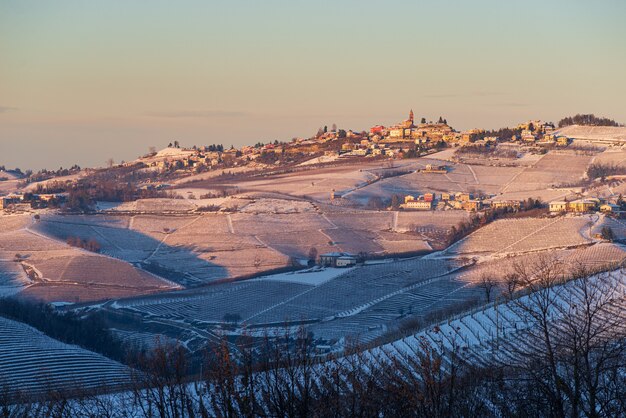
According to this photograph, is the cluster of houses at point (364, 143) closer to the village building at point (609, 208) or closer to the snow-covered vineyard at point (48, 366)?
the village building at point (609, 208)

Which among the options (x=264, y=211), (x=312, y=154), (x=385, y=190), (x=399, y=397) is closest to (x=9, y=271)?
(x=264, y=211)

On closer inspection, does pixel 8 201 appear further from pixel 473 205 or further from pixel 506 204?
pixel 506 204

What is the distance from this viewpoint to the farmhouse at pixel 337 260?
2766 inches

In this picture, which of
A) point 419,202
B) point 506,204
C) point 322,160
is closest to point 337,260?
point 506,204

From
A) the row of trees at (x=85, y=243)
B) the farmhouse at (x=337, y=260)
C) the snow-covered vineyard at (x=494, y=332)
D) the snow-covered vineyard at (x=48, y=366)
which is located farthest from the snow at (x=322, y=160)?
the snow-covered vineyard at (x=48, y=366)

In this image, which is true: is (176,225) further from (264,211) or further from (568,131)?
(568,131)

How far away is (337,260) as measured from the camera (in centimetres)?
7081

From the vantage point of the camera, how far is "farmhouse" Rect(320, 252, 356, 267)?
70.2m

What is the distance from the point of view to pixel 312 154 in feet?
440

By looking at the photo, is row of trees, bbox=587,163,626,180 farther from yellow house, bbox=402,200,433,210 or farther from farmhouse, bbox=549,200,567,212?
farmhouse, bbox=549,200,567,212

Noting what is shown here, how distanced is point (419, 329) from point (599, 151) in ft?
235

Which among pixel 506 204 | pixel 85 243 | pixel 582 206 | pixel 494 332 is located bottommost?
pixel 85 243

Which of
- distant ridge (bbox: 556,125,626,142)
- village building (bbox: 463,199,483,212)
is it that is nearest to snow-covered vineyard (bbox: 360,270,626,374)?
village building (bbox: 463,199,483,212)

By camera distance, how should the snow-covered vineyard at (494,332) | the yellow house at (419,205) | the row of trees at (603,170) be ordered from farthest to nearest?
1. the row of trees at (603,170)
2. the yellow house at (419,205)
3. the snow-covered vineyard at (494,332)
